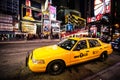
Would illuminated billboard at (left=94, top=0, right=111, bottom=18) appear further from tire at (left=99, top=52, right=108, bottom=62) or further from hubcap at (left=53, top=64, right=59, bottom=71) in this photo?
hubcap at (left=53, top=64, right=59, bottom=71)

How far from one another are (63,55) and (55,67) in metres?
0.63

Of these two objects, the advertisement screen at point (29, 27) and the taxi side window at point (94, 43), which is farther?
the advertisement screen at point (29, 27)

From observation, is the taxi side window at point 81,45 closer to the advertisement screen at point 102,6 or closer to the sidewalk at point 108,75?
the sidewalk at point 108,75

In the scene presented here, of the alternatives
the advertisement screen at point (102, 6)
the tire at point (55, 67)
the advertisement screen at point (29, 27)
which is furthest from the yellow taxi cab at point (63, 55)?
the advertisement screen at point (102, 6)

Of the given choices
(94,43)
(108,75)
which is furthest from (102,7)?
(108,75)

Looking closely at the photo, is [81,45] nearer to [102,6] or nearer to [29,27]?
[29,27]

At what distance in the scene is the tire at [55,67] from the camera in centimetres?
560

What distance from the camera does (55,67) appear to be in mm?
5734

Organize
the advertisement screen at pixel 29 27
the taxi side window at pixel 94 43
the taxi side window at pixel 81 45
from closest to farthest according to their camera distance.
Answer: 1. the taxi side window at pixel 81 45
2. the taxi side window at pixel 94 43
3. the advertisement screen at pixel 29 27

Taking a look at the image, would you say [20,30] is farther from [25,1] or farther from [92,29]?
[92,29]

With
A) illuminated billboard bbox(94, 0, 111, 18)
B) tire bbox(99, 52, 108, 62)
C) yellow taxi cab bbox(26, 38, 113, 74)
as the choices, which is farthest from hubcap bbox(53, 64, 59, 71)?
illuminated billboard bbox(94, 0, 111, 18)

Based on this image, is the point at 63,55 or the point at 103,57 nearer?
the point at 63,55

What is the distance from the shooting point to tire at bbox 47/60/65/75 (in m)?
5.60

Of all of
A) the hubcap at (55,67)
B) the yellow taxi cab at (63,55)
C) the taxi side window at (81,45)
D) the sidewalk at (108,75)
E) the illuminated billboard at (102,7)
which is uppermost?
the illuminated billboard at (102,7)
